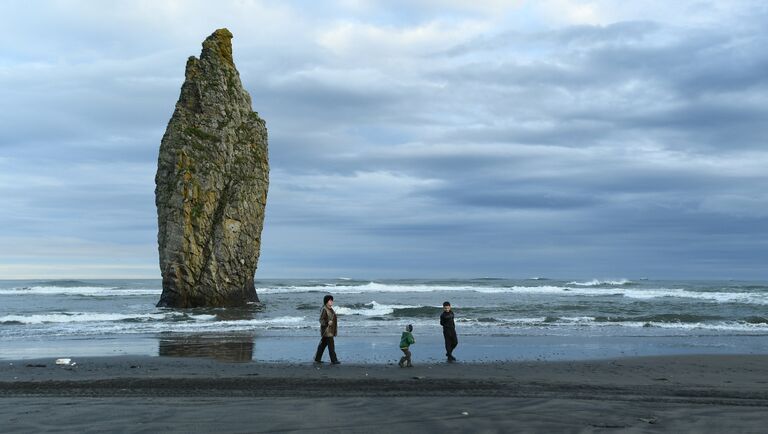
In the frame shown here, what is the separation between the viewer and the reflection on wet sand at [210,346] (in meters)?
18.5

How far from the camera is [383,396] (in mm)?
11859

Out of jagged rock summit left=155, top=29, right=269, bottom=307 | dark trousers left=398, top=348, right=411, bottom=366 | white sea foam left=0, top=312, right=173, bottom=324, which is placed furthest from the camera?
jagged rock summit left=155, top=29, right=269, bottom=307

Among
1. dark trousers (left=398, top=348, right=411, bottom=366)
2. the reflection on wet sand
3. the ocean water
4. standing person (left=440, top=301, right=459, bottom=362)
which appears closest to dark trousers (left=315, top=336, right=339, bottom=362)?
the ocean water

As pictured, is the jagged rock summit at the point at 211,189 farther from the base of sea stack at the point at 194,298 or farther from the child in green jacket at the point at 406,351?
the child in green jacket at the point at 406,351

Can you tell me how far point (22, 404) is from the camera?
1106cm

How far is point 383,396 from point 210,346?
1072cm

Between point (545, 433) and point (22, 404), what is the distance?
9057mm

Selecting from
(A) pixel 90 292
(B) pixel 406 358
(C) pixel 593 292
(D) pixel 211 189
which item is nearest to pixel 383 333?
(B) pixel 406 358

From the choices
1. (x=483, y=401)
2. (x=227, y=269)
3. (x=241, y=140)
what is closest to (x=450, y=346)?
(x=483, y=401)

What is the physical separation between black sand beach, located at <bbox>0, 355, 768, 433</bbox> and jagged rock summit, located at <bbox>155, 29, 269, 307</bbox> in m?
19.4

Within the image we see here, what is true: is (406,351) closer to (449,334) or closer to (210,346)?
(449,334)

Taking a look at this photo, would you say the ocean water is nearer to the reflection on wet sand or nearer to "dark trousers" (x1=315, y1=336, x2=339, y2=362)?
the reflection on wet sand

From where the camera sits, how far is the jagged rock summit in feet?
120

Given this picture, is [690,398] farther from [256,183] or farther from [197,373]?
[256,183]
